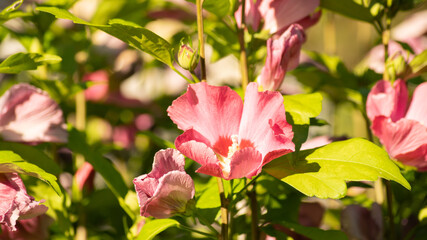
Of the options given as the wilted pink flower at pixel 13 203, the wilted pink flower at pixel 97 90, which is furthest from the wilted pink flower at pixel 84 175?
the wilted pink flower at pixel 97 90

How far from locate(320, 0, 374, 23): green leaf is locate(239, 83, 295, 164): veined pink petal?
1.06 feet

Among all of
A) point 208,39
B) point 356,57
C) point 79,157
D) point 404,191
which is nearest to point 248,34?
point 208,39

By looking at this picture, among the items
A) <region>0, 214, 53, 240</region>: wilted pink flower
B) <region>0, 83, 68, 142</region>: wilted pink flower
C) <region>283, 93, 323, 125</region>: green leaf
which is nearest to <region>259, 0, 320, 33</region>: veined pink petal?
<region>283, 93, 323, 125</region>: green leaf

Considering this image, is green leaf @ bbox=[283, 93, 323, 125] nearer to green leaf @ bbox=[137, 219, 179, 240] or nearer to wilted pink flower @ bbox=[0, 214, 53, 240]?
green leaf @ bbox=[137, 219, 179, 240]

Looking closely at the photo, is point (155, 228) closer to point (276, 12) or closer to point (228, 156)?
point (228, 156)

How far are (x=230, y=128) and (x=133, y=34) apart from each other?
0.17 metres

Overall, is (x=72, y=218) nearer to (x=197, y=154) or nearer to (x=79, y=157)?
(x=79, y=157)

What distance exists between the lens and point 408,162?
2.43 ft

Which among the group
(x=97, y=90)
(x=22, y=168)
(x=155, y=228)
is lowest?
(x=97, y=90)

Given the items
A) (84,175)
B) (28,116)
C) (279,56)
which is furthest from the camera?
(84,175)

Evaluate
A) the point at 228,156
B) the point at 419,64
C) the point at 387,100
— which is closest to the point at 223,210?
the point at 228,156

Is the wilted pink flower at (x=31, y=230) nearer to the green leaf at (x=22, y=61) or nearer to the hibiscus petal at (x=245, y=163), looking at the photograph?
the green leaf at (x=22, y=61)

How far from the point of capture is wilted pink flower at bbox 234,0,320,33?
766 mm

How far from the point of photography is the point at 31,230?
84 centimetres
